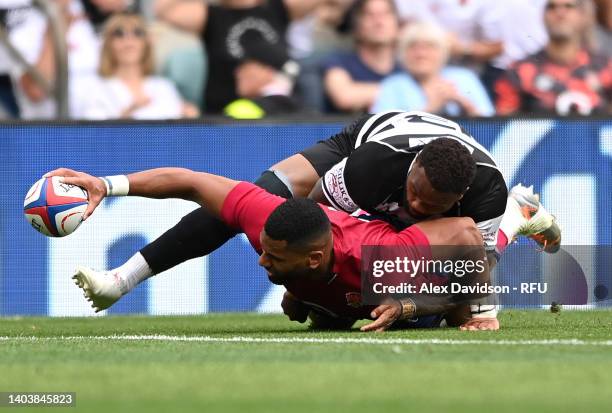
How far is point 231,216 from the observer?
24.1 feet

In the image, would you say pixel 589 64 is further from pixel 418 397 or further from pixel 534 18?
pixel 418 397

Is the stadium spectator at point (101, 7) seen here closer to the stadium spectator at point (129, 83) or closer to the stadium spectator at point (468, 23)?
the stadium spectator at point (129, 83)

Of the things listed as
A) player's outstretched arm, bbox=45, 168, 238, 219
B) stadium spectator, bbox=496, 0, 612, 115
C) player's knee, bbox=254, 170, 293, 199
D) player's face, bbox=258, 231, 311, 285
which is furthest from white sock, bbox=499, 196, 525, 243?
stadium spectator, bbox=496, 0, 612, 115

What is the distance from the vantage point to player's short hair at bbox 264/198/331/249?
6.91 meters

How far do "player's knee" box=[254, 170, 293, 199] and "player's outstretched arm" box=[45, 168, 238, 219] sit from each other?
2.87 ft

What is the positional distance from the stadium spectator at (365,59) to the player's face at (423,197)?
4688mm

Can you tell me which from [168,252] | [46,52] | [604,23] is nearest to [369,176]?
[168,252]

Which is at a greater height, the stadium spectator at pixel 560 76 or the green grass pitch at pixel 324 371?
the stadium spectator at pixel 560 76

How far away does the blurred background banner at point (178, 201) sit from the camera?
10.7 m

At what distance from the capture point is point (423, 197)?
716cm

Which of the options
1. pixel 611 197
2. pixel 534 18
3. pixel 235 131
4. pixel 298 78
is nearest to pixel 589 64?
pixel 534 18

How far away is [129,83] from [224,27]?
104 centimetres

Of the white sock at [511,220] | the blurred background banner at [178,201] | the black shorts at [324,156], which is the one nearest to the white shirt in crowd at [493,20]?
the blurred background banner at [178,201]

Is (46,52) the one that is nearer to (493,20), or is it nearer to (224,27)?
(224,27)
